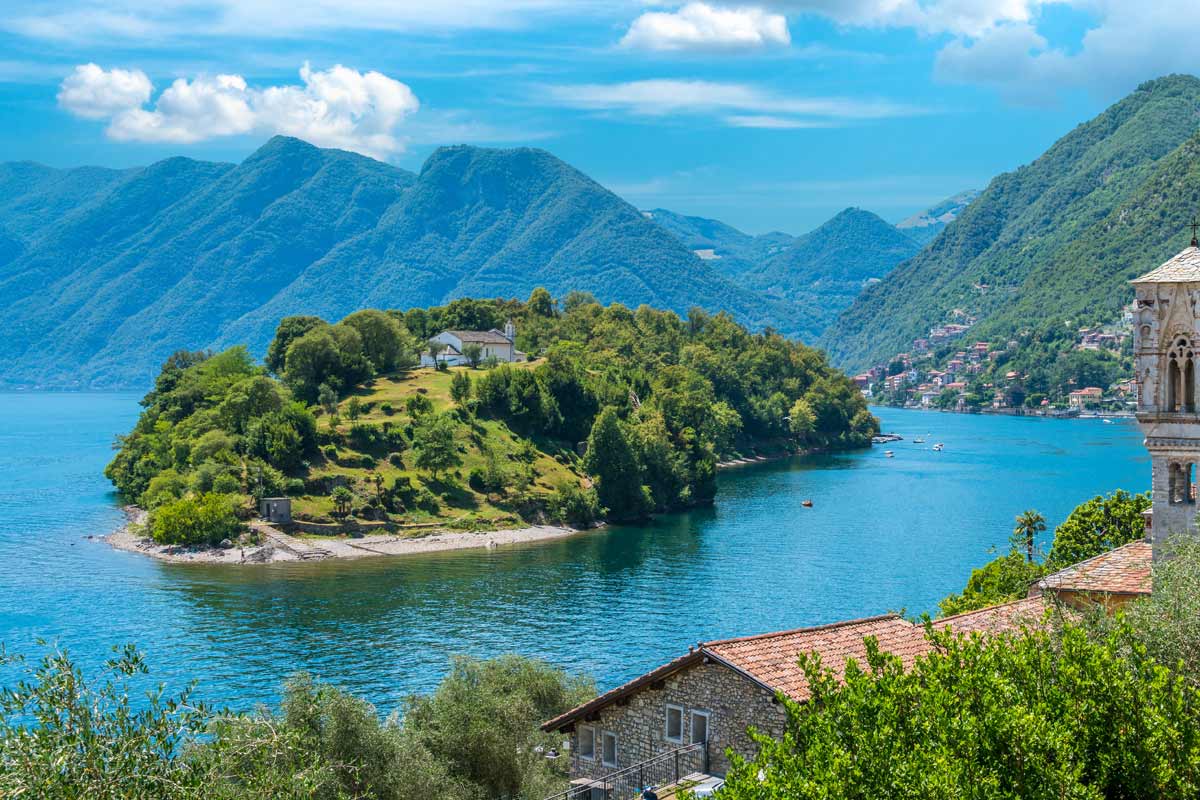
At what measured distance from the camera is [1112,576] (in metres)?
34.5

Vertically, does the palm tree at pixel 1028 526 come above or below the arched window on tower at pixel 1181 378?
below

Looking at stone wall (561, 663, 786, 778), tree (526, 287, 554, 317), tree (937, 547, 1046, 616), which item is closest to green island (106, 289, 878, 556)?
tree (526, 287, 554, 317)

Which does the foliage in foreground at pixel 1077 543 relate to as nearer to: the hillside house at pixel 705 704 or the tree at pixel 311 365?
the hillside house at pixel 705 704

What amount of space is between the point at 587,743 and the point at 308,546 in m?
66.6

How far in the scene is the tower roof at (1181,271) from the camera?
29516 millimetres

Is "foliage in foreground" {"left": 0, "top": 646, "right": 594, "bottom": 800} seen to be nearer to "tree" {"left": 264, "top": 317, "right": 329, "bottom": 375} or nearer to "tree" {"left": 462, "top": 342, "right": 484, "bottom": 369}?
"tree" {"left": 264, "top": 317, "right": 329, "bottom": 375}

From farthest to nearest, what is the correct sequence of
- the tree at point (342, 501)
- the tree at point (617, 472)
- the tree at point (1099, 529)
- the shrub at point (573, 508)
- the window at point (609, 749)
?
the tree at point (617, 472) → the shrub at point (573, 508) → the tree at point (342, 501) → the tree at point (1099, 529) → the window at point (609, 749)

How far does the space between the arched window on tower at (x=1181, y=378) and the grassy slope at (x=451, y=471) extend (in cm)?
7388

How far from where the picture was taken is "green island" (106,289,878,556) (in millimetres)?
98250

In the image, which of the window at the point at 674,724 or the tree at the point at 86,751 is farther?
the window at the point at 674,724

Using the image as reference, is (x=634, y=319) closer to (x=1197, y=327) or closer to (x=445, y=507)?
(x=445, y=507)

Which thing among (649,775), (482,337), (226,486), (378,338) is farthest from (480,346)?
(649,775)

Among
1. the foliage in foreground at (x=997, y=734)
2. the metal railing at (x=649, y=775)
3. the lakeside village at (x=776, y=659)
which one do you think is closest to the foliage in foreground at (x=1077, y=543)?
the lakeside village at (x=776, y=659)

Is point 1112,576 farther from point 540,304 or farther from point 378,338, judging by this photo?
point 540,304
